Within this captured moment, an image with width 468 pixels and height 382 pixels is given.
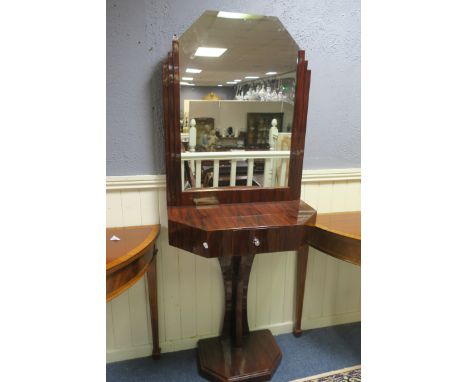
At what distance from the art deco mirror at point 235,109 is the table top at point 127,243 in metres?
0.19

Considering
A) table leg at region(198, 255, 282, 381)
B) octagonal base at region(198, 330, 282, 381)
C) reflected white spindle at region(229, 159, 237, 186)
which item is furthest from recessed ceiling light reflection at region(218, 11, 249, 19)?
octagonal base at region(198, 330, 282, 381)

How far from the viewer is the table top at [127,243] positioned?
1198mm

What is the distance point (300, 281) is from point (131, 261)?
100 centimetres

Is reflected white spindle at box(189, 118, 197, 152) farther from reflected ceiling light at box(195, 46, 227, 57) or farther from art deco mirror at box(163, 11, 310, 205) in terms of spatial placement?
reflected ceiling light at box(195, 46, 227, 57)

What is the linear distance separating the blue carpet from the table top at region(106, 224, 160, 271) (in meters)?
0.74

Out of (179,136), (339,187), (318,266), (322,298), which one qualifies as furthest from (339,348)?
(179,136)

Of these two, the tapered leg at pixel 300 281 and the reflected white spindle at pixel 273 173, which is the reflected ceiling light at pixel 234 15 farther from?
the tapered leg at pixel 300 281

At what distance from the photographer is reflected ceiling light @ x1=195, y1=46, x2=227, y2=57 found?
53.8 inches

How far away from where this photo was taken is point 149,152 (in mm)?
1463

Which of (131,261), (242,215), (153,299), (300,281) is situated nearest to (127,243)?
(131,261)

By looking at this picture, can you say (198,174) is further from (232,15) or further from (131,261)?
(232,15)

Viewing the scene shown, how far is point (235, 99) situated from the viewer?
1.43 meters

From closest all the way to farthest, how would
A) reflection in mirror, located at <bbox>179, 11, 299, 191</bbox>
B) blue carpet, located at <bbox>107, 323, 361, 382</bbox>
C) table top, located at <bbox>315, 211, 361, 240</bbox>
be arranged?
reflection in mirror, located at <bbox>179, 11, 299, 191</bbox> → table top, located at <bbox>315, 211, 361, 240</bbox> → blue carpet, located at <bbox>107, 323, 361, 382</bbox>
